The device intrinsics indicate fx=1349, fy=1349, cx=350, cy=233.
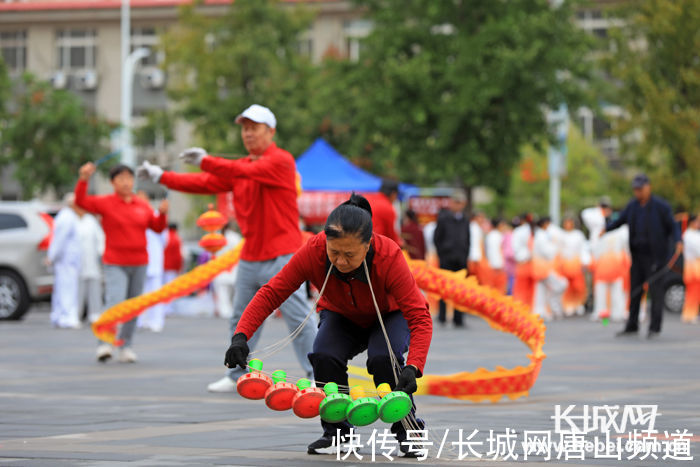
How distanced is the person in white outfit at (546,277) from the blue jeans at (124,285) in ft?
37.5

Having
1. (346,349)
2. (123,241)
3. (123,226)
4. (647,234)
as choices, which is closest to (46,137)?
(647,234)

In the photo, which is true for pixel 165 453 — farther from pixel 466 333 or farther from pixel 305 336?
pixel 466 333

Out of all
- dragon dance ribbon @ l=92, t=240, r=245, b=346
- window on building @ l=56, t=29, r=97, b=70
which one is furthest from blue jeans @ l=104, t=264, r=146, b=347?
window on building @ l=56, t=29, r=97, b=70

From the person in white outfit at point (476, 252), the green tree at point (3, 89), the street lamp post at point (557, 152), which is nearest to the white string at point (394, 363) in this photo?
the person in white outfit at point (476, 252)

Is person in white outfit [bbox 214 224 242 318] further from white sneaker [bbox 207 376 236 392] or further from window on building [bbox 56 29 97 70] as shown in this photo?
window on building [bbox 56 29 97 70]

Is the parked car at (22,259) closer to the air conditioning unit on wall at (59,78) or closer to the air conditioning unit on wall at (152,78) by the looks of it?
the air conditioning unit on wall at (152,78)

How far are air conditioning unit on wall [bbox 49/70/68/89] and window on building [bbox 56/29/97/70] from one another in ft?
1.90

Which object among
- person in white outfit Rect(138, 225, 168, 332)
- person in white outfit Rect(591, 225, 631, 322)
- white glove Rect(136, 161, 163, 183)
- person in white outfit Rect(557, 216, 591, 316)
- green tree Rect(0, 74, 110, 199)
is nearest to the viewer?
white glove Rect(136, 161, 163, 183)

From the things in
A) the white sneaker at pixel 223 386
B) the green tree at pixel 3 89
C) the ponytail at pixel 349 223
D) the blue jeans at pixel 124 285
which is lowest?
the white sneaker at pixel 223 386

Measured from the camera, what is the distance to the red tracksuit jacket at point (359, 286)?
250 inches

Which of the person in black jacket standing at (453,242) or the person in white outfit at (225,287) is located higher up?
the person in black jacket standing at (453,242)

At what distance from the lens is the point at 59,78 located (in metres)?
58.7

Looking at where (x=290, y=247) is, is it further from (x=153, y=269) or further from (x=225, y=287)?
(x=225, y=287)

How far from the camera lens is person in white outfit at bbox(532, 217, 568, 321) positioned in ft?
77.5
